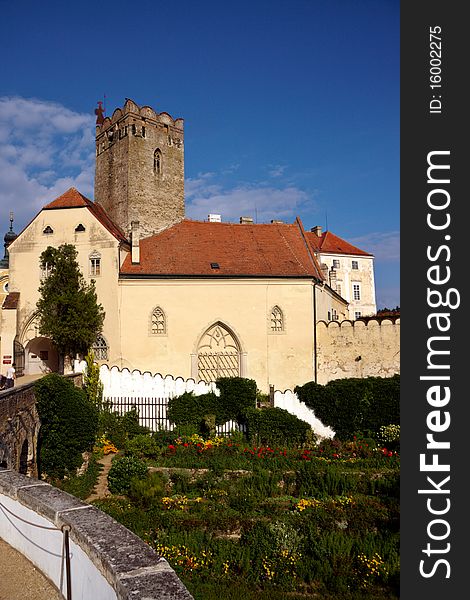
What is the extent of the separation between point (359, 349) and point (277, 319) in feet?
15.6

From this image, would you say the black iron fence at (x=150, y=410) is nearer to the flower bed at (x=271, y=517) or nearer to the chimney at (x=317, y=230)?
the flower bed at (x=271, y=517)

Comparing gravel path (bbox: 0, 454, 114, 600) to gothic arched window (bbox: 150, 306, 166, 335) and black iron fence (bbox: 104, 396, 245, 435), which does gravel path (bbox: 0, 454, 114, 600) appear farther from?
gothic arched window (bbox: 150, 306, 166, 335)

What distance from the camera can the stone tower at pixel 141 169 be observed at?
104 feet

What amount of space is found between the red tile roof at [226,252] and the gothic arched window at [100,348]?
3.74 metres

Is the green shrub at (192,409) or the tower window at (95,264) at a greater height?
the tower window at (95,264)

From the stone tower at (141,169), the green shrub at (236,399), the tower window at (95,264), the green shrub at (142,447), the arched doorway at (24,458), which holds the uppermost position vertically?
the stone tower at (141,169)

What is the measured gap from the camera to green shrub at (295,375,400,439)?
20.9m

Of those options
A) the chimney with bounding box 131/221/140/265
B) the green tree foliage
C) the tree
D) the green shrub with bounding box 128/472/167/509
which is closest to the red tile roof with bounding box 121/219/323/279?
the chimney with bounding box 131/221/140/265

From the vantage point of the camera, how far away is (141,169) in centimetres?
3222

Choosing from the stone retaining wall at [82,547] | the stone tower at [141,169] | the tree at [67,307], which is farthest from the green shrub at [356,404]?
the stone retaining wall at [82,547]

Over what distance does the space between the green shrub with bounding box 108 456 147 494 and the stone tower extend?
1867 centimetres

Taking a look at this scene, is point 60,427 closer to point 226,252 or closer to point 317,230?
point 226,252

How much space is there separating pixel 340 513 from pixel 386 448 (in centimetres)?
826

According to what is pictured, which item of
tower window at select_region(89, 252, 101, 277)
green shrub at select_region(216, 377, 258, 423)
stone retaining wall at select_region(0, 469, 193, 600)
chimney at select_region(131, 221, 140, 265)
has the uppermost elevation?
chimney at select_region(131, 221, 140, 265)
